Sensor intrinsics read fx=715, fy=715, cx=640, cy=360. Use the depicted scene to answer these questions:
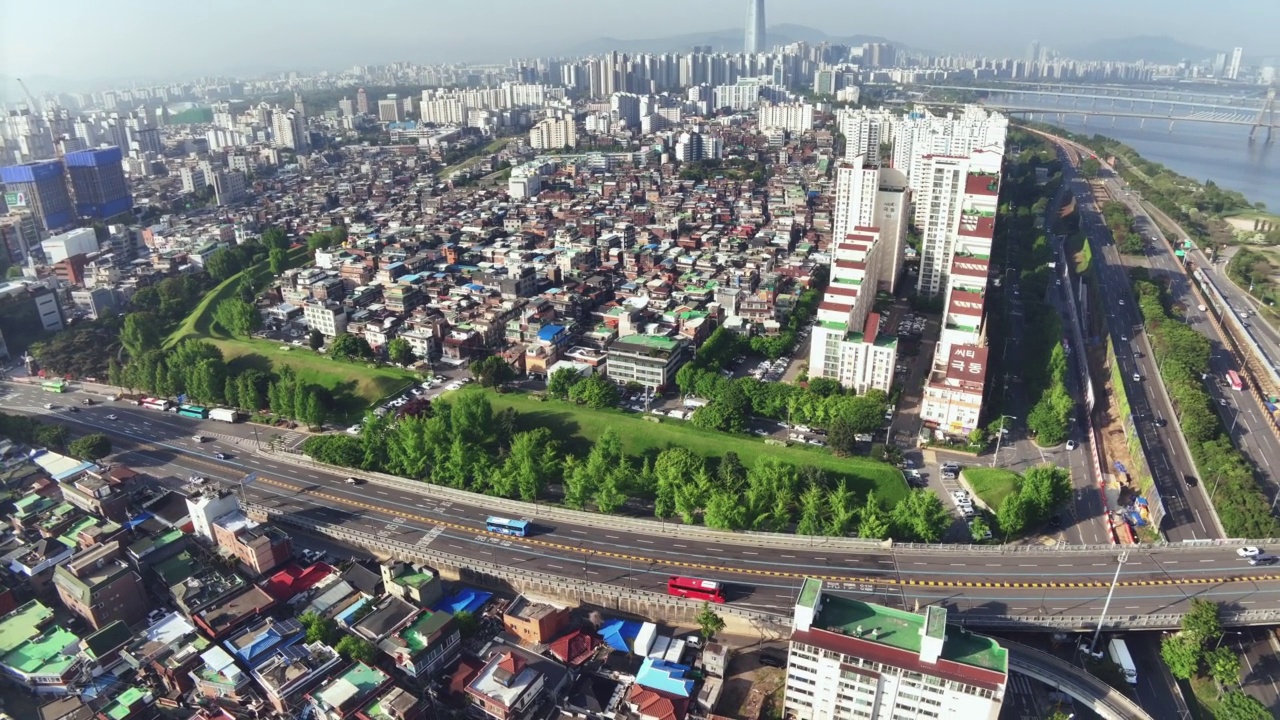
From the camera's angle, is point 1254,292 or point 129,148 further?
point 129,148

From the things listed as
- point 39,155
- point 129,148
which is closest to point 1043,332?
point 39,155

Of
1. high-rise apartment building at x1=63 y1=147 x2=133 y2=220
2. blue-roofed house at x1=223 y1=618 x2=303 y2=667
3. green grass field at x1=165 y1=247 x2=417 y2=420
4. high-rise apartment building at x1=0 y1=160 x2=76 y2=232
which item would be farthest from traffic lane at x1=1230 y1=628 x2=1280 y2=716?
high-rise apartment building at x1=63 y1=147 x2=133 y2=220

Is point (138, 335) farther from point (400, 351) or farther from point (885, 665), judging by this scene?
point (885, 665)

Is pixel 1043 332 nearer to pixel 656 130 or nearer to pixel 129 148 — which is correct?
pixel 656 130

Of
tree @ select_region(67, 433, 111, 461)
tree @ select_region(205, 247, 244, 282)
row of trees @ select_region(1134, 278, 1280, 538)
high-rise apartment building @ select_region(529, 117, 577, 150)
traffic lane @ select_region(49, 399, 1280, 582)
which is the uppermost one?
high-rise apartment building @ select_region(529, 117, 577, 150)

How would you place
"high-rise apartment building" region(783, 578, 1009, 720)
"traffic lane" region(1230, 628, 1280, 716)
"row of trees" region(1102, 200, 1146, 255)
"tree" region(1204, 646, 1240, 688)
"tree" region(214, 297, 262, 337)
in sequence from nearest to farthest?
"high-rise apartment building" region(783, 578, 1009, 720) → "tree" region(1204, 646, 1240, 688) → "traffic lane" region(1230, 628, 1280, 716) → "tree" region(214, 297, 262, 337) → "row of trees" region(1102, 200, 1146, 255)

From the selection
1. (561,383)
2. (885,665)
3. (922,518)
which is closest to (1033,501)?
(922,518)

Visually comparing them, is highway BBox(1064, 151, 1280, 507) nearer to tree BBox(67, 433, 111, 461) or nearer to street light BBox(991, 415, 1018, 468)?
street light BBox(991, 415, 1018, 468)
